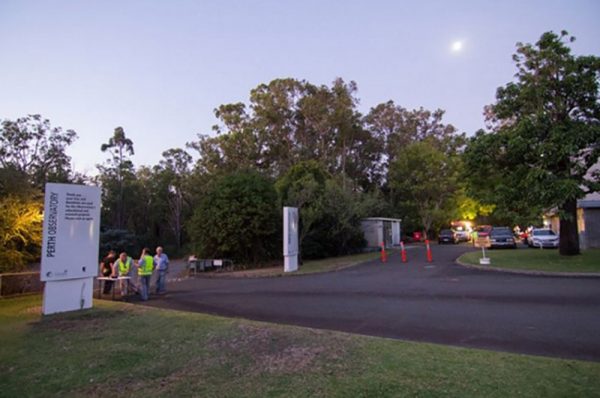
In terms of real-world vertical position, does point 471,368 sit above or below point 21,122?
below

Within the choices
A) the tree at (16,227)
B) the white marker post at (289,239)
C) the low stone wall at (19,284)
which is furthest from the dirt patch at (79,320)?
the white marker post at (289,239)

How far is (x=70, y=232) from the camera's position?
439 inches

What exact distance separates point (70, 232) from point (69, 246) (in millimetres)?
389

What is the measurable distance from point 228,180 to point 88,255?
14832 millimetres

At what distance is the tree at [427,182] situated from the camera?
1896 inches

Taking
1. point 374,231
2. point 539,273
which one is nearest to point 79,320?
point 539,273

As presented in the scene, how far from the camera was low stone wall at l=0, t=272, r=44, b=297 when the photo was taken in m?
13.9

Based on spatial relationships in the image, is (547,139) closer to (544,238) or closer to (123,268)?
(544,238)

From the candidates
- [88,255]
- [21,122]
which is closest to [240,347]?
[88,255]

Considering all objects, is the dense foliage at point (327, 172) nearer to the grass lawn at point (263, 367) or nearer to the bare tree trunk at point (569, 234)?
the bare tree trunk at point (569, 234)

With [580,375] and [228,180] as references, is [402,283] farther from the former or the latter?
[228,180]

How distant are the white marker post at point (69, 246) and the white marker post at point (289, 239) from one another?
9935mm

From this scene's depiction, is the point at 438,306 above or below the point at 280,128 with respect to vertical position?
below

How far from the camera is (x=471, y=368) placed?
515 centimetres
